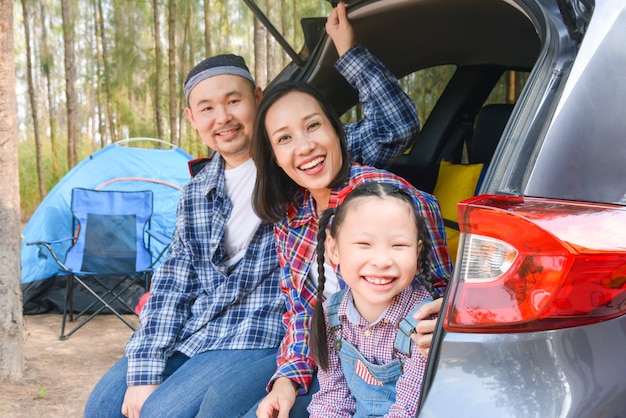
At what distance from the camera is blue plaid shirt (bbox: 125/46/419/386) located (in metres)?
2.25

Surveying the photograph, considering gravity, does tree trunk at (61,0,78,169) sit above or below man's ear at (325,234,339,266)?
above

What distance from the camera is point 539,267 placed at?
1.04 meters

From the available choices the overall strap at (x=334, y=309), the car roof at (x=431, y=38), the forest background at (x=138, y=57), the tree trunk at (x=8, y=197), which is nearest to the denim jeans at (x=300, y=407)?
the overall strap at (x=334, y=309)

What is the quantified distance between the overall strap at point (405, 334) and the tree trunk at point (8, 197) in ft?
11.5

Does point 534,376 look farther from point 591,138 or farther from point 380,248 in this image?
point 380,248

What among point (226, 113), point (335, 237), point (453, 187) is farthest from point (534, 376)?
point (453, 187)

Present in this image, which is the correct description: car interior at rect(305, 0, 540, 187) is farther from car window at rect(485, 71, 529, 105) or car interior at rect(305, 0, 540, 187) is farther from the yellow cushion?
car window at rect(485, 71, 529, 105)

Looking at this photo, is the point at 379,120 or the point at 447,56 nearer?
the point at 379,120

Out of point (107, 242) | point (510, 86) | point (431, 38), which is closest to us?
point (431, 38)

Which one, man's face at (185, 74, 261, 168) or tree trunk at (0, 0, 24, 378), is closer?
man's face at (185, 74, 261, 168)

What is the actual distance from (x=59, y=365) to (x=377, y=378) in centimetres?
418

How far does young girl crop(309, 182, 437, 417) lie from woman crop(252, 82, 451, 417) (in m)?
0.22

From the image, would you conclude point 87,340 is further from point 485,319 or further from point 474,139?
point 485,319

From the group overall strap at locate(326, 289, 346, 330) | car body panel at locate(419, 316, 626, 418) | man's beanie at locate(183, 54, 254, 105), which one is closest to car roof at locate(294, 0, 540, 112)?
man's beanie at locate(183, 54, 254, 105)
